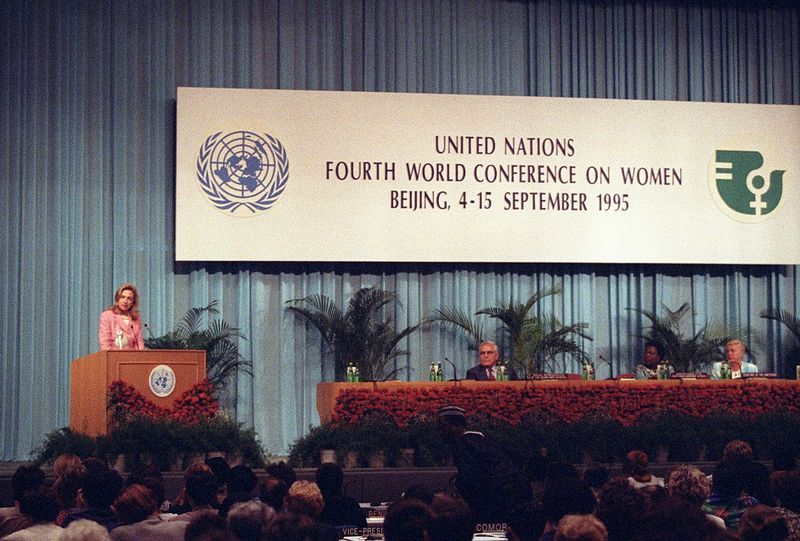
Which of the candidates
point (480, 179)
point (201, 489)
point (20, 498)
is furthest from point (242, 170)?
point (20, 498)

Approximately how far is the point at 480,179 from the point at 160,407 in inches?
202

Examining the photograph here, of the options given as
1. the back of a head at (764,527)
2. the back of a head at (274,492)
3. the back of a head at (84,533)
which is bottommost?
the back of a head at (274,492)

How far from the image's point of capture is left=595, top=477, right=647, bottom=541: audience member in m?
3.67

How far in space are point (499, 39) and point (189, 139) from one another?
147 inches

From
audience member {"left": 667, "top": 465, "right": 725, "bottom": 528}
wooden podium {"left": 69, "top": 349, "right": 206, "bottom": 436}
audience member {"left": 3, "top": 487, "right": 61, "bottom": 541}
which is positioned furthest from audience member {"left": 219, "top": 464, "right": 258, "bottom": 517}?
wooden podium {"left": 69, "top": 349, "right": 206, "bottom": 436}

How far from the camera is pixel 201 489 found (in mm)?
4945

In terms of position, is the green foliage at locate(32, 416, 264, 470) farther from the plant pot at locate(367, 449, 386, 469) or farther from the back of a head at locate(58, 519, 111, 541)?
the back of a head at locate(58, 519, 111, 541)

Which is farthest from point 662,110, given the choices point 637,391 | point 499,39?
point 637,391

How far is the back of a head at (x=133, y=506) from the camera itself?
427 cm

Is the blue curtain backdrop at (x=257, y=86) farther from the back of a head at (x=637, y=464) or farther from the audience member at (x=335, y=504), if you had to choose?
the audience member at (x=335, y=504)

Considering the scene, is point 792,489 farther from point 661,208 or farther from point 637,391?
point 661,208

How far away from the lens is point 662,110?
12766 millimetres

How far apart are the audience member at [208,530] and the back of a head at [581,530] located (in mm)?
862

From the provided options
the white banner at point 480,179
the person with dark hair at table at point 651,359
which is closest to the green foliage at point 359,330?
the white banner at point 480,179
